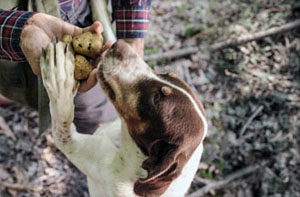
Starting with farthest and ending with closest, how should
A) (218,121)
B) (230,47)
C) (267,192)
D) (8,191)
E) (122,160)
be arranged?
(230,47), (218,121), (267,192), (8,191), (122,160)

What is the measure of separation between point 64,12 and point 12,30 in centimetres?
46

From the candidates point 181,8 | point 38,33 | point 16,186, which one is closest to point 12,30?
point 38,33

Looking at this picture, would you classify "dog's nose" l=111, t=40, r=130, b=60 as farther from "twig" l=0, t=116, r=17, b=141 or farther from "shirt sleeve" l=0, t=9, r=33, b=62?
"twig" l=0, t=116, r=17, b=141

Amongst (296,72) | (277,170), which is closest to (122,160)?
(277,170)

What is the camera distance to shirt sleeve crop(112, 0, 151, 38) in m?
2.96

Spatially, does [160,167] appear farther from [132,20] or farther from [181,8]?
[181,8]

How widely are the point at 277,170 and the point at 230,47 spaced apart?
73.0 inches

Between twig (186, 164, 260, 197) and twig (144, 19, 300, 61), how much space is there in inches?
68.2

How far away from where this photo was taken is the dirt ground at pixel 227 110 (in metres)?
3.89

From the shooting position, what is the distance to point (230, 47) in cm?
516

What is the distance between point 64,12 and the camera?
8.63 feet

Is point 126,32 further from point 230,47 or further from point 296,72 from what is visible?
point 296,72

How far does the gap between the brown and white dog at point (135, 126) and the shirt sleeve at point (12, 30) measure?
0.86 ft

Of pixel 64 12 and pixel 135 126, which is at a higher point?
pixel 64 12
